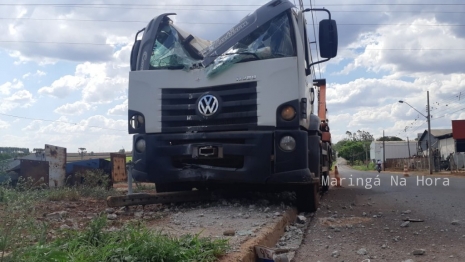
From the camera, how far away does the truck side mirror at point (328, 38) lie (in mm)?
7410

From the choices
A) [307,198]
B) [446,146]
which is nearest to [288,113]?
[307,198]

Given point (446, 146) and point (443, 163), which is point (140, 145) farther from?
point (446, 146)

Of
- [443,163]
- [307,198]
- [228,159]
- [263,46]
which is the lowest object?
[307,198]

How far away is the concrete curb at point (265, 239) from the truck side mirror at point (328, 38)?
2381 mm

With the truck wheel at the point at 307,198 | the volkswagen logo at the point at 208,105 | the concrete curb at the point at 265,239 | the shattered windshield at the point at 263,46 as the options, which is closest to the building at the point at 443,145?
the truck wheel at the point at 307,198

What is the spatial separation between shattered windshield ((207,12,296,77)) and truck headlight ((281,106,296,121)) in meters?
0.78

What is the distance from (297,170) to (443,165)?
140 feet

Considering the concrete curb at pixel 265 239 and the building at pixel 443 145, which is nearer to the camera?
the concrete curb at pixel 265 239

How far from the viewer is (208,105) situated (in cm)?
707

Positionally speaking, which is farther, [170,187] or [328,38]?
[170,187]

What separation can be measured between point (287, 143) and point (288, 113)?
403 mm

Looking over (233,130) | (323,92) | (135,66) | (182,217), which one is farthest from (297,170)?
(323,92)

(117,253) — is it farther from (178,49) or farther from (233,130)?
(178,49)

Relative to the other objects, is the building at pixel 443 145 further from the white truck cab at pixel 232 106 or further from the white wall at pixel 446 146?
the white truck cab at pixel 232 106
